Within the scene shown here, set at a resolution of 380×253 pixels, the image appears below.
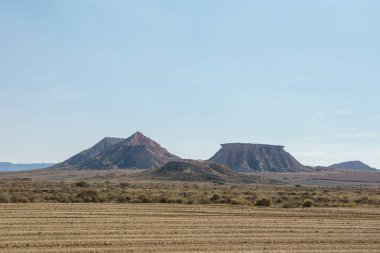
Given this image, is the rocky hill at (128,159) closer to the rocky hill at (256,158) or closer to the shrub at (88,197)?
the rocky hill at (256,158)

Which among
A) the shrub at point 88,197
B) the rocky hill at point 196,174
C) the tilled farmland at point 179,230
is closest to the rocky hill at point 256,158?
the rocky hill at point 196,174

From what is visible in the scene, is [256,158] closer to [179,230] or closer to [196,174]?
[196,174]

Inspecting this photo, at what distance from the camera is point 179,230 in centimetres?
2344

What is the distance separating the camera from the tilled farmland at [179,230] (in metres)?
18.9

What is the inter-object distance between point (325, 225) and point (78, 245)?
1369cm

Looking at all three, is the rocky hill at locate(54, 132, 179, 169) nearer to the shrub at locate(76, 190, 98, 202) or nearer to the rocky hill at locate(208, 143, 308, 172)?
the rocky hill at locate(208, 143, 308, 172)

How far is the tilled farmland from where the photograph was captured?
1886cm

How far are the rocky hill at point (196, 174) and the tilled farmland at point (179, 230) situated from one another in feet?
285

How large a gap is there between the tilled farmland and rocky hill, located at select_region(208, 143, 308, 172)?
15279 centimetres

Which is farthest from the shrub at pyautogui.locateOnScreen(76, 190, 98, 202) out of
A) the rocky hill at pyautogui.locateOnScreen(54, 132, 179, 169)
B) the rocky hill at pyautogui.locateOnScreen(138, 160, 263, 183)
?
the rocky hill at pyautogui.locateOnScreen(54, 132, 179, 169)

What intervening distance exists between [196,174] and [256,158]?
69.4 metres

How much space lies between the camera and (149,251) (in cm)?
1777

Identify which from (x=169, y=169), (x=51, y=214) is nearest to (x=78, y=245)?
(x=51, y=214)

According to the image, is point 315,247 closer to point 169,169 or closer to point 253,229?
point 253,229
